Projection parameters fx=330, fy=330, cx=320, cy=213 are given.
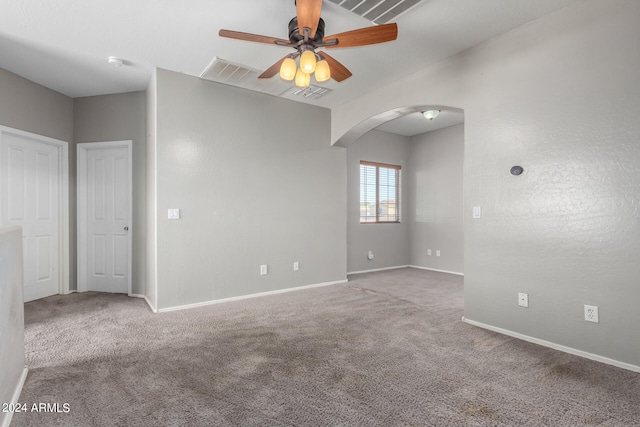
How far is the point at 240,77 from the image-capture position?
4.04 m

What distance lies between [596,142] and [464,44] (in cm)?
152

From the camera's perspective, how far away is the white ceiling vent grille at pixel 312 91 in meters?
4.42

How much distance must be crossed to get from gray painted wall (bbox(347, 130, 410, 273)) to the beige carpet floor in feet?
8.58

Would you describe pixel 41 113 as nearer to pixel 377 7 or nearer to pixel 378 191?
pixel 377 7

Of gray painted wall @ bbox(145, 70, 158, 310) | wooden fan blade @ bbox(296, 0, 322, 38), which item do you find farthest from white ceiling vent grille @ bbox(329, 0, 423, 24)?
gray painted wall @ bbox(145, 70, 158, 310)

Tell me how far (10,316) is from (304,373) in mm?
1795

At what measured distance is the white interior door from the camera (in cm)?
397

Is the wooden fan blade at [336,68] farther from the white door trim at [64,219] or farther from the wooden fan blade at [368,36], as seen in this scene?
the white door trim at [64,219]

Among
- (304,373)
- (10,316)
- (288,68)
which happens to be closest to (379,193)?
(288,68)

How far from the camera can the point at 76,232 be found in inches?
185

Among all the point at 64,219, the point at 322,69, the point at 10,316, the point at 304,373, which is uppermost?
the point at 322,69

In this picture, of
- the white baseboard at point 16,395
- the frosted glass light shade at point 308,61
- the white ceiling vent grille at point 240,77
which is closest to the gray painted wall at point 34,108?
the white ceiling vent grille at point 240,77

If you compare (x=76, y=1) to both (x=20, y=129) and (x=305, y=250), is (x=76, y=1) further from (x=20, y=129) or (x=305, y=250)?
(x=305, y=250)

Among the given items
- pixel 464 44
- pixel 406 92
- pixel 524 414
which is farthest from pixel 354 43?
pixel 524 414
